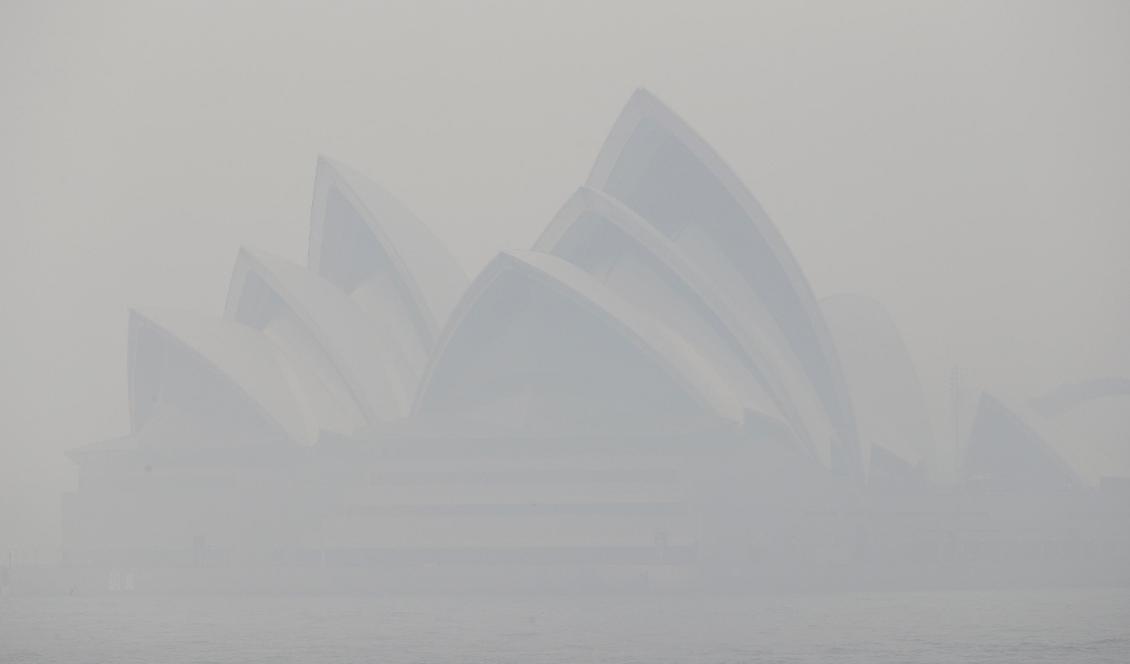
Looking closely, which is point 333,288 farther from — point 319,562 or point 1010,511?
point 1010,511

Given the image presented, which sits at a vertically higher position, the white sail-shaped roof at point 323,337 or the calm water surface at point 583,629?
the white sail-shaped roof at point 323,337

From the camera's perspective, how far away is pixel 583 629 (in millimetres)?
55500

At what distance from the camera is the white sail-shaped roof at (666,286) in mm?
74688

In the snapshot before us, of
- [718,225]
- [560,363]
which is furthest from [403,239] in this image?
[718,225]

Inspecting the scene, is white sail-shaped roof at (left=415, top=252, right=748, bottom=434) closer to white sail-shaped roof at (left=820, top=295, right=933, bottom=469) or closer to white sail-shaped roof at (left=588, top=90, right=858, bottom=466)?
white sail-shaped roof at (left=588, top=90, right=858, bottom=466)

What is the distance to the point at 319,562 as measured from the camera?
78312 millimetres

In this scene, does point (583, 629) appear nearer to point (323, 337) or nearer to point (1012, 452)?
point (323, 337)

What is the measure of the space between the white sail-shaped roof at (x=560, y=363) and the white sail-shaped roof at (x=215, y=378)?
557 cm

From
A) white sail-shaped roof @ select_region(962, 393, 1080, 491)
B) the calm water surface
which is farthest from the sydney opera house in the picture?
the calm water surface

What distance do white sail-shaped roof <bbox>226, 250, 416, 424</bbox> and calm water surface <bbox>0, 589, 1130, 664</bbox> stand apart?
1038 cm

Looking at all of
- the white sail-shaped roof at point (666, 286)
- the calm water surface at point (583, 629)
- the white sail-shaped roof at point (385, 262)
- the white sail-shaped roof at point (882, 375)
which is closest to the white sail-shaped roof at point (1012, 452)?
the white sail-shaped roof at point (882, 375)

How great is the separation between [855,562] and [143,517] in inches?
1069

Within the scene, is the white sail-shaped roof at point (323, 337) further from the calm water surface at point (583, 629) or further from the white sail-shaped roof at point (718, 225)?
the white sail-shaped roof at point (718, 225)

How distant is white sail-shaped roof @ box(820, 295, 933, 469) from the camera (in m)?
80.9
